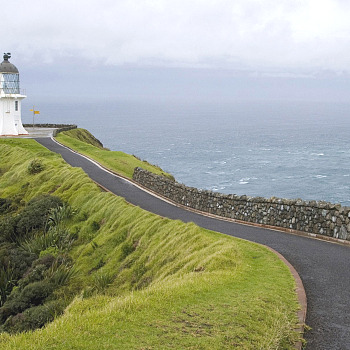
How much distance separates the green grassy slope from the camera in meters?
9.16

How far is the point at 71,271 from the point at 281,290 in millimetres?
Answer: 8548

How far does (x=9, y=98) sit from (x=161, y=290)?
56511 mm

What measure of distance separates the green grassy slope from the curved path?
1.72ft

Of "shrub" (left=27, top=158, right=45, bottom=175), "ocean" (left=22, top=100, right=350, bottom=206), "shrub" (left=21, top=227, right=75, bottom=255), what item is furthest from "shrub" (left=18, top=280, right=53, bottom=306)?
"ocean" (left=22, top=100, right=350, bottom=206)

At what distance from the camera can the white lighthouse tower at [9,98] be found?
208 ft

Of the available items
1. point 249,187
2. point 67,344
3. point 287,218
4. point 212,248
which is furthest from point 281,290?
point 249,187

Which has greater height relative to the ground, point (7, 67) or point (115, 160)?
point (7, 67)

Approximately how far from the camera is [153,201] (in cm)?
2778

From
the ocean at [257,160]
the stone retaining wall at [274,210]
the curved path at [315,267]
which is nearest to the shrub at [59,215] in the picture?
the curved path at [315,267]

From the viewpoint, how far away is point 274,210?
21.3 metres

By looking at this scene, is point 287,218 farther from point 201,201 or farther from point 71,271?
point 71,271

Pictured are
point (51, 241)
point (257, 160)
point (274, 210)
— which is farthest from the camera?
point (257, 160)

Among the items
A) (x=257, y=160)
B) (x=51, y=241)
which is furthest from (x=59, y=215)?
(x=257, y=160)

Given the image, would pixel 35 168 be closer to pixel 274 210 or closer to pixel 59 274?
pixel 59 274
